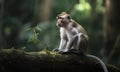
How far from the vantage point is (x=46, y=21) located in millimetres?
13016

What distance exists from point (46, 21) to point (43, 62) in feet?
28.1

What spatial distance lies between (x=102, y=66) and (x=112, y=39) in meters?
4.99

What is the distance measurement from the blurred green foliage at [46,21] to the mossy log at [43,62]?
18.0 feet

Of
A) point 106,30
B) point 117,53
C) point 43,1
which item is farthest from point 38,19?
point 117,53

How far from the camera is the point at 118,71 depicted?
5336 mm

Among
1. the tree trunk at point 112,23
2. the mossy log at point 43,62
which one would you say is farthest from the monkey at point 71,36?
the tree trunk at point 112,23

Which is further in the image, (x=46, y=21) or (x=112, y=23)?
(x=46, y=21)

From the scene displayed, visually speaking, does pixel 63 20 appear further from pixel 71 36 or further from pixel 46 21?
pixel 46 21

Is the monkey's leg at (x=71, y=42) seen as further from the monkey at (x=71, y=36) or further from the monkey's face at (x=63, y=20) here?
the monkey's face at (x=63, y=20)

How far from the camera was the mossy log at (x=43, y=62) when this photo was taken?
4.27 meters

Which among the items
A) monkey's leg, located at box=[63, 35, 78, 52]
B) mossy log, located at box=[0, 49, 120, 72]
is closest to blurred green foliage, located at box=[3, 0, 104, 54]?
monkey's leg, located at box=[63, 35, 78, 52]

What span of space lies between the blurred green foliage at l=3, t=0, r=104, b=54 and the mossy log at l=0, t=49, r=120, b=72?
18.0 feet

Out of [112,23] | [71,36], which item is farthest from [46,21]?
[71,36]

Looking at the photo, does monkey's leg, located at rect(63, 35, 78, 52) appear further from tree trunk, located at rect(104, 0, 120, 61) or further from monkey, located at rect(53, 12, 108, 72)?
tree trunk, located at rect(104, 0, 120, 61)
